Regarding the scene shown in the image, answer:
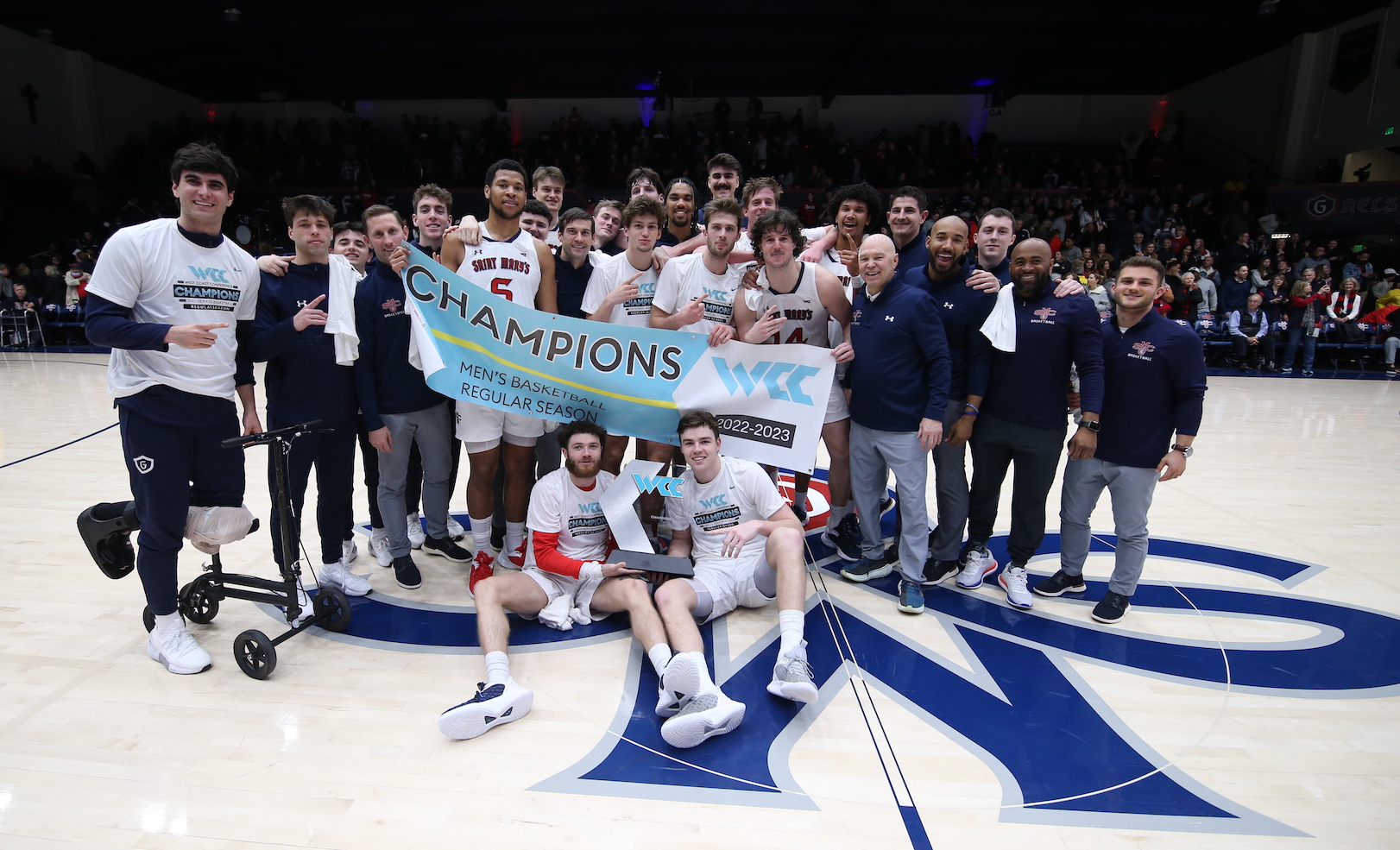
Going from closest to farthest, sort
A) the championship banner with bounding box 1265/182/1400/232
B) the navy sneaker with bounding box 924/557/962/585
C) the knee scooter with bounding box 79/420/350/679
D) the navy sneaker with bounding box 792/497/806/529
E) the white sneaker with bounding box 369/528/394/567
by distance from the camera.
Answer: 1. the knee scooter with bounding box 79/420/350/679
2. the navy sneaker with bounding box 924/557/962/585
3. the white sneaker with bounding box 369/528/394/567
4. the navy sneaker with bounding box 792/497/806/529
5. the championship banner with bounding box 1265/182/1400/232

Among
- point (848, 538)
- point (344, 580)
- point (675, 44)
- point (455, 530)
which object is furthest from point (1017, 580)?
point (675, 44)

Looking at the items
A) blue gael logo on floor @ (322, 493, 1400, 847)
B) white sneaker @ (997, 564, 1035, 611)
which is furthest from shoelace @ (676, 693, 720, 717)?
white sneaker @ (997, 564, 1035, 611)

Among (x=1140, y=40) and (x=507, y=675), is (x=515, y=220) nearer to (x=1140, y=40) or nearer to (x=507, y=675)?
(x=507, y=675)

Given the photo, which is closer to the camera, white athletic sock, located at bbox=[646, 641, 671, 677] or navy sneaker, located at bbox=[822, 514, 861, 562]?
white athletic sock, located at bbox=[646, 641, 671, 677]

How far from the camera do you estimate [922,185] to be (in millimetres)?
19109

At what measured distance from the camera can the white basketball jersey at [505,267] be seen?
159 inches

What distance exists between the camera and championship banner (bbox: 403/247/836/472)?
393 centimetres

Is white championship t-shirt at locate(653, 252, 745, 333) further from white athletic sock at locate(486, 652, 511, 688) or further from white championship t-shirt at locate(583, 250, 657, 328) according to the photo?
white athletic sock at locate(486, 652, 511, 688)

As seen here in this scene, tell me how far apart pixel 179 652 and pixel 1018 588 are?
4352 mm

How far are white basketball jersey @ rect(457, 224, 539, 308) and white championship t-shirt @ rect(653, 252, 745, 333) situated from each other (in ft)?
2.51

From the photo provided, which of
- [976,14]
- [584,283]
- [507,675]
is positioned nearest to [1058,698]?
[507,675]

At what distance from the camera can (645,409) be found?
409 centimetres

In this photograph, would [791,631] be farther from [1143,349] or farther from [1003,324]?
[1143,349]

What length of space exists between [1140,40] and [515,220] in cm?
2052
